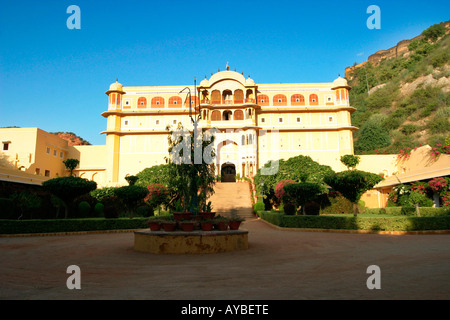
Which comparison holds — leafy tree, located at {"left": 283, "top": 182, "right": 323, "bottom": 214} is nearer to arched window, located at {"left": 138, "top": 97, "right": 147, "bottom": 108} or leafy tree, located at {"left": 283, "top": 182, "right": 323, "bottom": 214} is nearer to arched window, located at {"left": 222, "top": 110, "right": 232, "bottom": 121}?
arched window, located at {"left": 222, "top": 110, "right": 232, "bottom": 121}

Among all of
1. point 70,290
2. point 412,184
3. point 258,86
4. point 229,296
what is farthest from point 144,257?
point 258,86

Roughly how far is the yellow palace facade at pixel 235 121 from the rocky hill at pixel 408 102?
8.33 metres

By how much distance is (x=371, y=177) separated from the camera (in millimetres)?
20906

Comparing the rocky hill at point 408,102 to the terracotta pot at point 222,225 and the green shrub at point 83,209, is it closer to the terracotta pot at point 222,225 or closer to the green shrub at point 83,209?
the green shrub at point 83,209

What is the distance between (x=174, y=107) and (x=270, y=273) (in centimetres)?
3197

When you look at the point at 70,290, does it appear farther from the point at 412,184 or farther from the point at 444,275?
the point at 412,184

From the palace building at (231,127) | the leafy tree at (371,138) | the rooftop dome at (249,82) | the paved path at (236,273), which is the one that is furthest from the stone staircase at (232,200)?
the leafy tree at (371,138)

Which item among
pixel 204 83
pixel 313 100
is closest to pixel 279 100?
pixel 313 100

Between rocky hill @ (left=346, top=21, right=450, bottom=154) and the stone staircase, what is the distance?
20388 millimetres

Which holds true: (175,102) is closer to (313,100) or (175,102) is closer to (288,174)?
(313,100)

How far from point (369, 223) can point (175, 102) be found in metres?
27.2

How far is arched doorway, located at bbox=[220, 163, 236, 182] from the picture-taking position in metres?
34.2

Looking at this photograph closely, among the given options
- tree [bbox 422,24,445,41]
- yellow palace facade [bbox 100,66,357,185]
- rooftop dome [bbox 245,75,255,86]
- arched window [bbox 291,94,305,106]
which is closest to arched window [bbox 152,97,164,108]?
yellow palace facade [bbox 100,66,357,185]

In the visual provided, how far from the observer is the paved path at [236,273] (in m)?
4.25
